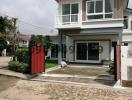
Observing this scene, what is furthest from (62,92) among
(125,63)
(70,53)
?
(70,53)

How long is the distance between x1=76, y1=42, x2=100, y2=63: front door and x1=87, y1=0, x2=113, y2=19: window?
154 inches

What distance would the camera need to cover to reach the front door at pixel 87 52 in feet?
85.1

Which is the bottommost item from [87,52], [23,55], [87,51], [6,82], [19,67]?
[6,82]

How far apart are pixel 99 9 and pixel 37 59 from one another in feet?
31.3

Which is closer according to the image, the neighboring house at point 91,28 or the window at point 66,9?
the neighboring house at point 91,28

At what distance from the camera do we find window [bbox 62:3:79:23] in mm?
23786

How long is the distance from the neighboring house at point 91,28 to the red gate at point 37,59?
6.79 meters

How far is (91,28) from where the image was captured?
23.0 metres

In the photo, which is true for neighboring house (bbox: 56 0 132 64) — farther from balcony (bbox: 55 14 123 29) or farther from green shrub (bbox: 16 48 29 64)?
green shrub (bbox: 16 48 29 64)

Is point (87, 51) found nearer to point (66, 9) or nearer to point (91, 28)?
point (91, 28)

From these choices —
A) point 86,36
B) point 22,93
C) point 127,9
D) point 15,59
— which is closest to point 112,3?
point 86,36

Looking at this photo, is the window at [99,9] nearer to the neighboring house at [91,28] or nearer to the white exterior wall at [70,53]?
the neighboring house at [91,28]

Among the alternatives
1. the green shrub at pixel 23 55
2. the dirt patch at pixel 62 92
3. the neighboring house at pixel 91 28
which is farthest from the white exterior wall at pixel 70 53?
the dirt patch at pixel 62 92

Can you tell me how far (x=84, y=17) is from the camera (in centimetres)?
2372
